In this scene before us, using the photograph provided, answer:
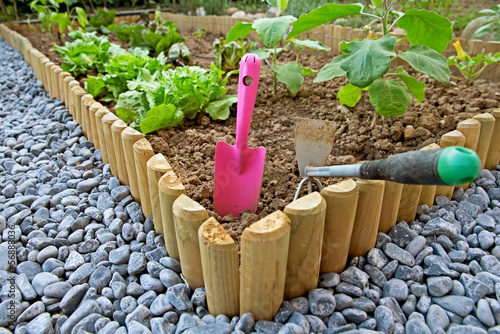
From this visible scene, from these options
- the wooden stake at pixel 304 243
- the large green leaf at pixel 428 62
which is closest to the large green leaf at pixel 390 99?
the large green leaf at pixel 428 62

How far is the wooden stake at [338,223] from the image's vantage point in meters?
1.14

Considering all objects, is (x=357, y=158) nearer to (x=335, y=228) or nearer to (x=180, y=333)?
(x=335, y=228)

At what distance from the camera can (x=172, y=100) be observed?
75.1 inches

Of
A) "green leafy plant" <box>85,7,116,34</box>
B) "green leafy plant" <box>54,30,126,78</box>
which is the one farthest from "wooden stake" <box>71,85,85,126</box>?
"green leafy plant" <box>85,7,116,34</box>

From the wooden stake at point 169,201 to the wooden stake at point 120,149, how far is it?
51 cm

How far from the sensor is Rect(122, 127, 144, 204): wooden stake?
155 cm

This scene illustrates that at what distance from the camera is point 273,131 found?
189 cm

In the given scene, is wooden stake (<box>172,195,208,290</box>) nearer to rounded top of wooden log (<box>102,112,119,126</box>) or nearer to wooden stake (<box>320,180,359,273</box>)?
wooden stake (<box>320,180,359,273</box>)

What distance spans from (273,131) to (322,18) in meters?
0.57

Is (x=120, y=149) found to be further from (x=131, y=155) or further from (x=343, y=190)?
(x=343, y=190)

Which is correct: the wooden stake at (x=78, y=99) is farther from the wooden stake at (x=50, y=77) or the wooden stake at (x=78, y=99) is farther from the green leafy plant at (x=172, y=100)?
the wooden stake at (x=50, y=77)

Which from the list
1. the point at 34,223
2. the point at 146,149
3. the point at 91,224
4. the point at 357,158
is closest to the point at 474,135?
the point at 357,158

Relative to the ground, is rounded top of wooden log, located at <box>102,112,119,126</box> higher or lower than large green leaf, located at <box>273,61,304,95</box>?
lower

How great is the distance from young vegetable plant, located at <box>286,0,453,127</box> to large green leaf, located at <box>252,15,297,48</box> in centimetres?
6
